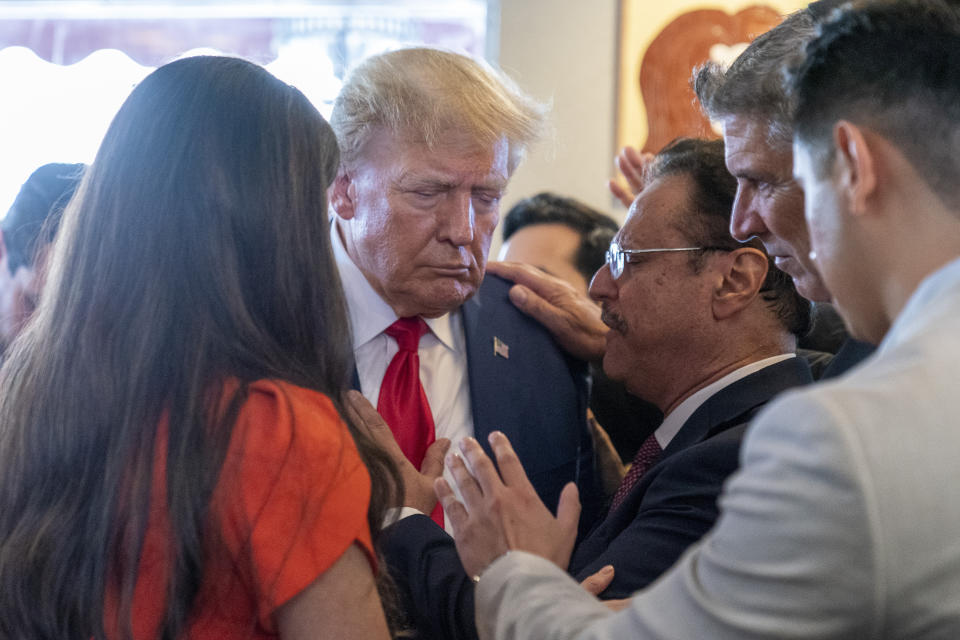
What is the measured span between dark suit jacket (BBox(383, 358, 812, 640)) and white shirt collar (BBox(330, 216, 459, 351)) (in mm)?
525

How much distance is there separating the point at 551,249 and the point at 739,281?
1345 millimetres

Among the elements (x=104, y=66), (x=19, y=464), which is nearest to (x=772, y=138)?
(x=19, y=464)

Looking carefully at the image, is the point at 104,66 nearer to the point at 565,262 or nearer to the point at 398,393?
the point at 565,262

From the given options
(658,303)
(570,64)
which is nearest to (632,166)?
(658,303)

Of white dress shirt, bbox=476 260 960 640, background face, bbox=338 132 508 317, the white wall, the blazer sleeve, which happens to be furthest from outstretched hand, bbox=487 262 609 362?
the white wall

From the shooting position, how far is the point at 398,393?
2.07m

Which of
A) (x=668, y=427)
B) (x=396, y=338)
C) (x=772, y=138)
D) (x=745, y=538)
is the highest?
(x=772, y=138)

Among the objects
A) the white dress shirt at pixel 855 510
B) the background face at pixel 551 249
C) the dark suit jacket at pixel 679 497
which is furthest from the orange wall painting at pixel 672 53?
the white dress shirt at pixel 855 510

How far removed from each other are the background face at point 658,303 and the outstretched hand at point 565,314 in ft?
0.48

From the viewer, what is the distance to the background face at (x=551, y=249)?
324cm

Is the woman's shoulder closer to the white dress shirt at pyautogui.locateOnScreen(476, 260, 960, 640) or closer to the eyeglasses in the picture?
the white dress shirt at pyautogui.locateOnScreen(476, 260, 960, 640)

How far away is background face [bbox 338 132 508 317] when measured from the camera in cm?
207

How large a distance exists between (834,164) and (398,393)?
1193 millimetres

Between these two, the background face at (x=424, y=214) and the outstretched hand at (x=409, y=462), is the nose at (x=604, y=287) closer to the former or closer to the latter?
the background face at (x=424, y=214)
